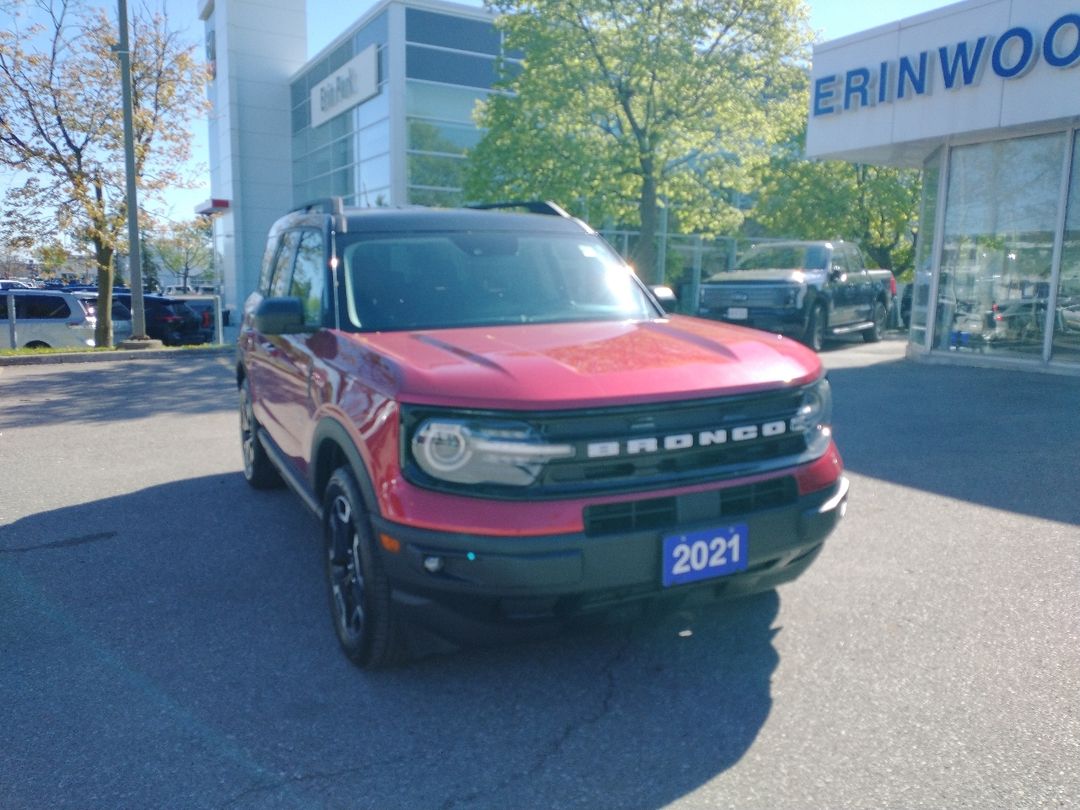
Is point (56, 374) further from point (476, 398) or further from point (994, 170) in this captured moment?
point (994, 170)

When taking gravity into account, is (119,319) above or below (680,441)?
below

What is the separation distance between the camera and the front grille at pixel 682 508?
2.84m

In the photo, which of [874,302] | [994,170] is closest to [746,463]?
[994,170]

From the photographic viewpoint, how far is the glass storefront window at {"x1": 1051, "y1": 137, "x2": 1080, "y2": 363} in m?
11.5

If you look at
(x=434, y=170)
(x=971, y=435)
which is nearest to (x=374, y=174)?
(x=434, y=170)

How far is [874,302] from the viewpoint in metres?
17.2

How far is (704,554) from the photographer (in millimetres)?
2924

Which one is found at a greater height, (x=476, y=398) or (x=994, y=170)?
(x=994, y=170)

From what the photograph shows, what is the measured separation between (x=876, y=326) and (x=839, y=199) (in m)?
12.4

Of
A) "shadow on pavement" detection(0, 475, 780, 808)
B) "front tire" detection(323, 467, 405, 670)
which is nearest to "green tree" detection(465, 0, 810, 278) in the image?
"shadow on pavement" detection(0, 475, 780, 808)

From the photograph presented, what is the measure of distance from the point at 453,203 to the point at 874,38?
15.2 meters

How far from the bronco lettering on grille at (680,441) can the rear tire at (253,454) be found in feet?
11.4

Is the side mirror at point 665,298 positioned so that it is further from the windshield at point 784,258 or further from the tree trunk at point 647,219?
the tree trunk at point 647,219

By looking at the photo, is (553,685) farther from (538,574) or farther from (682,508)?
(682,508)
